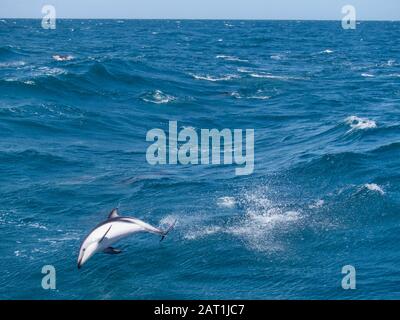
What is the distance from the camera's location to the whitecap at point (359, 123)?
4140 centimetres

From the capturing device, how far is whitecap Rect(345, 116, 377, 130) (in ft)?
136

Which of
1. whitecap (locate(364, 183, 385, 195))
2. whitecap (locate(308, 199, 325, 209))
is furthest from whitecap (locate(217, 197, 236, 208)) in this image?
whitecap (locate(364, 183, 385, 195))

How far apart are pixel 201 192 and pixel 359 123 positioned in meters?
19.1

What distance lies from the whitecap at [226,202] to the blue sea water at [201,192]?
0.10 meters

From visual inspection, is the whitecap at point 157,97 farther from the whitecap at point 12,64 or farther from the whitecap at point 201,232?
the whitecap at point 201,232

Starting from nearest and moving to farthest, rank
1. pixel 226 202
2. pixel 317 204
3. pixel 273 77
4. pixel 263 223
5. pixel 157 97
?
1. pixel 263 223
2. pixel 317 204
3. pixel 226 202
4. pixel 157 97
5. pixel 273 77

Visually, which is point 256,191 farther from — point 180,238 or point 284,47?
point 284,47

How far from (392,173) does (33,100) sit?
3269cm

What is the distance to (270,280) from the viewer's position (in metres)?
19.7

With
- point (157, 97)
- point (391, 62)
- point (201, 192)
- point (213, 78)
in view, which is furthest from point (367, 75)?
point (201, 192)

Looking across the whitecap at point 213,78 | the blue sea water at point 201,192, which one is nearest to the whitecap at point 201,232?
the blue sea water at point 201,192

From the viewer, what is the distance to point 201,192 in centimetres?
2892

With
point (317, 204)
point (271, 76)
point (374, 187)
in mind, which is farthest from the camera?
point (271, 76)

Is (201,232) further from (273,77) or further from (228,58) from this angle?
(228,58)
